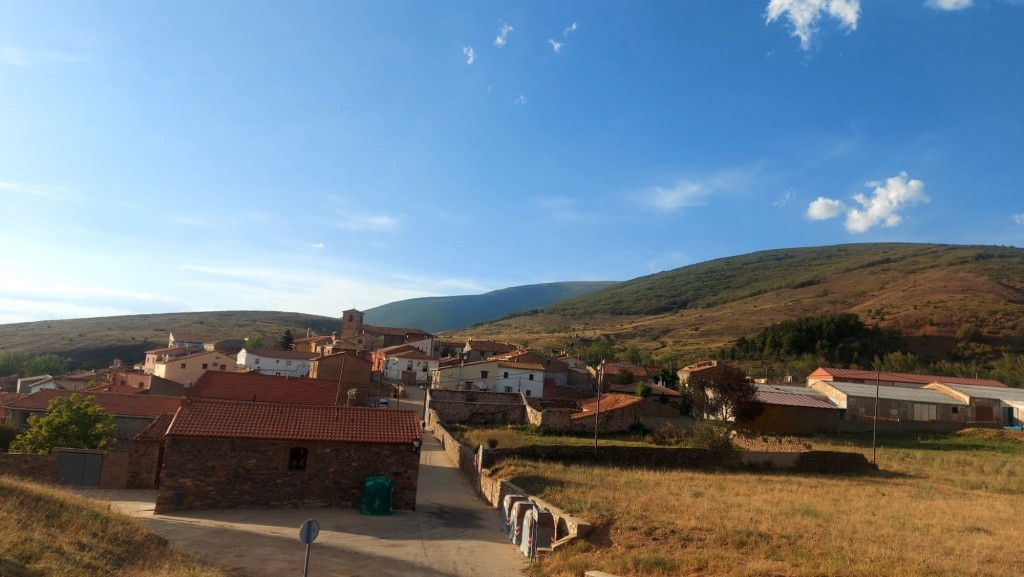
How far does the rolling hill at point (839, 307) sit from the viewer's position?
293ft

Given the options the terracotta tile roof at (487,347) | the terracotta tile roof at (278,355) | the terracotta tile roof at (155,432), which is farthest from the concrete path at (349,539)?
the terracotta tile roof at (487,347)

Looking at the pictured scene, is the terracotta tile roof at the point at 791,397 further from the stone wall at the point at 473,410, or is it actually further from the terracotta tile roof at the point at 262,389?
the terracotta tile roof at the point at 262,389

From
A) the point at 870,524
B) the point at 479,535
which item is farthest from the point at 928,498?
the point at 479,535

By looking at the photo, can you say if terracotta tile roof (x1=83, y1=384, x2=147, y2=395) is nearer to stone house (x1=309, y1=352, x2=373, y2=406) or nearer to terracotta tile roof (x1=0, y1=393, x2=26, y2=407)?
terracotta tile roof (x1=0, y1=393, x2=26, y2=407)

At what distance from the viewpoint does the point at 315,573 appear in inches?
529

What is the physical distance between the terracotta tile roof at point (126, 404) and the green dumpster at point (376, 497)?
22.7 m

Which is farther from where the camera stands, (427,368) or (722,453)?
(427,368)

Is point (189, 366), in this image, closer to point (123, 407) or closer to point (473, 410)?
point (123, 407)

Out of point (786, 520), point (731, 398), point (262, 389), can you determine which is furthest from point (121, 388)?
point (786, 520)

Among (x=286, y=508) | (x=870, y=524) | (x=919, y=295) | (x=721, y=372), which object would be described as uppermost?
(x=919, y=295)

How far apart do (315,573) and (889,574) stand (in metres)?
11.3

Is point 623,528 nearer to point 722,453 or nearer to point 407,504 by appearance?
point 407,504

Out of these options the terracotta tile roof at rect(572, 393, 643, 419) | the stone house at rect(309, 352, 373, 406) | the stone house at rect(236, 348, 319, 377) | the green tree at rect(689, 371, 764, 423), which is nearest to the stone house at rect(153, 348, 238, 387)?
the stone house at rect(236, 348, 319, 377)

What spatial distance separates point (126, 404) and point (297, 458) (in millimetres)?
23678
